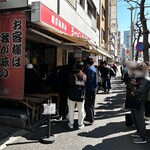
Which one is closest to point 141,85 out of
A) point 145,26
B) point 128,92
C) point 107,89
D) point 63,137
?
point 128,92

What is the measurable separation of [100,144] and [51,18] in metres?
4.09

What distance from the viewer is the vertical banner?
689 centimetres

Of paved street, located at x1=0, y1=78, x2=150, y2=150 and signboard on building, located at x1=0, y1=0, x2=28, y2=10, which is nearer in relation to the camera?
paved street, located at x1=0, y1=78, x2=150, y2=150

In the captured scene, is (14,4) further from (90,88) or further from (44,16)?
(90,88)

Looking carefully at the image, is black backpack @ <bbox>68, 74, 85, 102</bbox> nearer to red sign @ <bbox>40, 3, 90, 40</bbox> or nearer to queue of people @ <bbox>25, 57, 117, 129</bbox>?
queue of people @ <bbox>25, 57, 117, 129</bbox>

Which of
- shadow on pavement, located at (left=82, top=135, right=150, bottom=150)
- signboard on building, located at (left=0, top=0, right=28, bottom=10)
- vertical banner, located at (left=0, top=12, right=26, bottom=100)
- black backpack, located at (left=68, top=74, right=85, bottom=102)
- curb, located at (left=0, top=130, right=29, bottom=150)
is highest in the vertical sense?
signboard on building, located at (left=0, top=0, right=28, bottom=10)

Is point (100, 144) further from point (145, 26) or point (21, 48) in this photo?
point (145, 26)

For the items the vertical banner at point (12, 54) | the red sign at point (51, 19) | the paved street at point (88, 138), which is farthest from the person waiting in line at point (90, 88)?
the vertical banner at point (12, 54)

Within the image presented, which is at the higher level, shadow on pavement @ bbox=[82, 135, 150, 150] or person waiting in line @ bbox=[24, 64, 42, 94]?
person waiting in line @ bbox=[24, 64, 42, 94]

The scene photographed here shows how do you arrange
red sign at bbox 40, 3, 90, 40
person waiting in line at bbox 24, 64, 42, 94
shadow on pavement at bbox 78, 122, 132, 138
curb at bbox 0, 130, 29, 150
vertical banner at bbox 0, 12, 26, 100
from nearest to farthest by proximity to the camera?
curb at bbox 0, 130, 29, 150, shadow on pavement at bbox 78, 122, 132, 138, vertical banner at bbox 0, 12, 26, 100, red sign at bbox 40, 3, 90, 40, person waiting in line at bbox 24, 64, 42, 94

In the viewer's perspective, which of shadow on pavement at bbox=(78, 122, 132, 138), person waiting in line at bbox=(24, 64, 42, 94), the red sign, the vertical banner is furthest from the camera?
person waiting in line at bbox=(24, 64, 42, 94)

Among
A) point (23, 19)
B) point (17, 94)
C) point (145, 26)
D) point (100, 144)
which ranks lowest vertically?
point (100, 144)

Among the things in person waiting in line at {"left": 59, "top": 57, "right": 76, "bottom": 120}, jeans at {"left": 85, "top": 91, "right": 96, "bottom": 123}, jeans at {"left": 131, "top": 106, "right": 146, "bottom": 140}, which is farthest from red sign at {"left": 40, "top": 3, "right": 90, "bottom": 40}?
jeans at {"left": 131, "top": 106, "right": 146, "bottom": 140}

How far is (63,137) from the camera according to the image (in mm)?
6383
